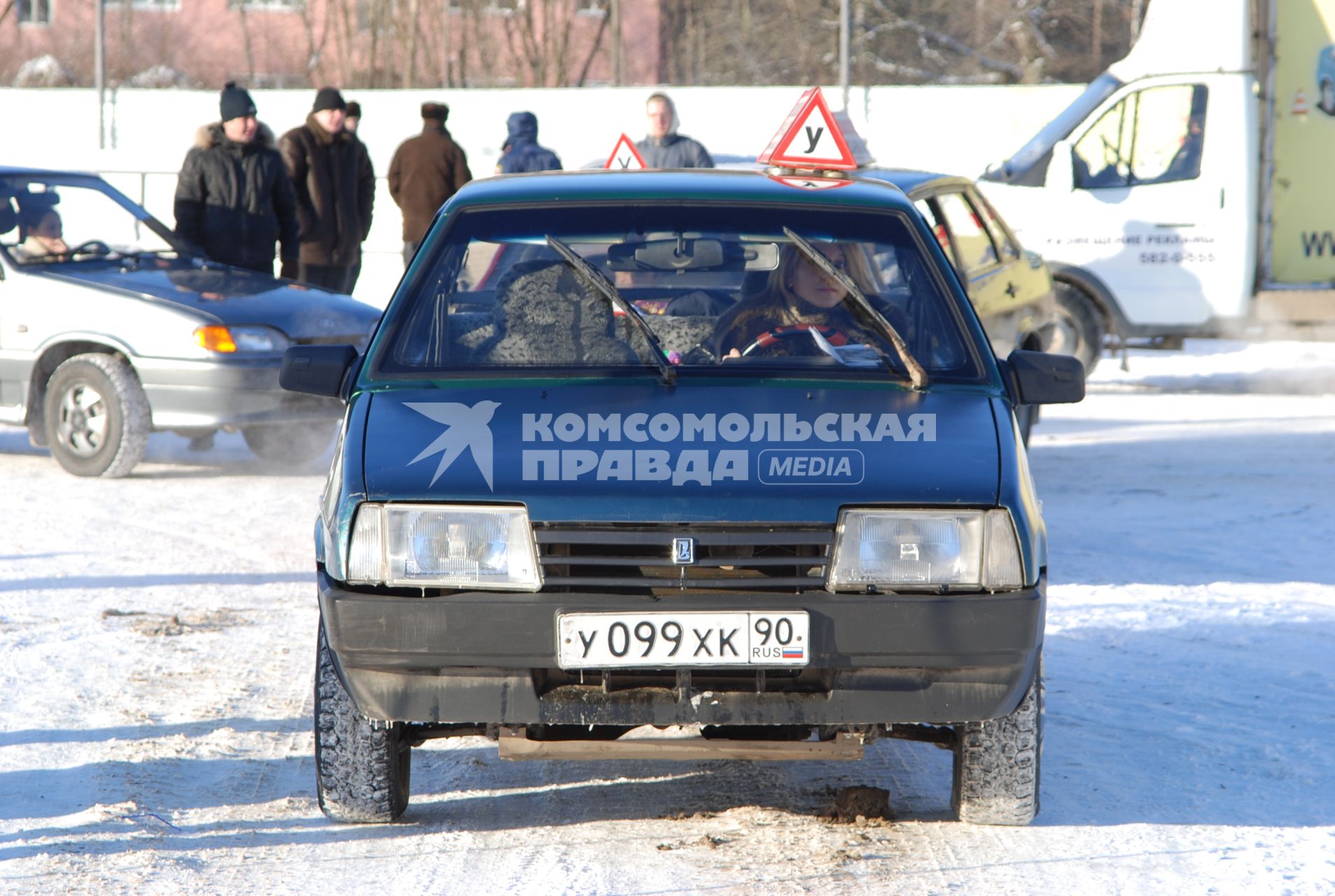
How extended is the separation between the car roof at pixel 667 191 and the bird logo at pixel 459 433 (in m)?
0.78

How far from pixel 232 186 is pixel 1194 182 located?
22.9ft

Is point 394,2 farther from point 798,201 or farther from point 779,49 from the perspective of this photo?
point 798,201

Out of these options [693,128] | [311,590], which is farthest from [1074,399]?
[693,128]

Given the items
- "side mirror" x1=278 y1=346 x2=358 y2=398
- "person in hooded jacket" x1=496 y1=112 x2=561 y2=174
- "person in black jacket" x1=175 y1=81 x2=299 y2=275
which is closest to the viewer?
"side mirror" x1=278 y1=346 x2=358 y2=398

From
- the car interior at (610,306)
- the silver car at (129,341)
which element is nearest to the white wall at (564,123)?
the silver car at (129,341)

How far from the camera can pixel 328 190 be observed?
1081 centimetres

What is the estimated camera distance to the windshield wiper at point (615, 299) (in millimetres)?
3885

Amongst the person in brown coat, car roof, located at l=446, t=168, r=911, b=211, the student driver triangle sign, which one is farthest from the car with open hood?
the person in brown coat

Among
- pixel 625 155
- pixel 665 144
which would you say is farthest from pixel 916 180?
pixel 665 144

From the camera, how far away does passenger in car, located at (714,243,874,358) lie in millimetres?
4145

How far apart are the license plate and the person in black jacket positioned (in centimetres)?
697

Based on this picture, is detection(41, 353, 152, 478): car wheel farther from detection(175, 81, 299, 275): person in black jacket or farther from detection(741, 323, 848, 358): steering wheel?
detection(741, 323, 848, 358): steering wheel

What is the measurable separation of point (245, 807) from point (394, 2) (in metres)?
26.5

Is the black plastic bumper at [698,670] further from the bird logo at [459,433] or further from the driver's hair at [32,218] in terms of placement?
the driver's hair at [32,218]
